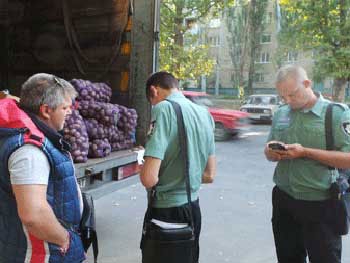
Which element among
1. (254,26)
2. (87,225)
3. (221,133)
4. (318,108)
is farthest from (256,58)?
(87,225)

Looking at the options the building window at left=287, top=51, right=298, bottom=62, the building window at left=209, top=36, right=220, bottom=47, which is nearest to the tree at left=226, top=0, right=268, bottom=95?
the building window at left=287, top=51, right=298, bottom=62

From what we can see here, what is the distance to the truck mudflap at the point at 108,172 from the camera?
10.9 ft

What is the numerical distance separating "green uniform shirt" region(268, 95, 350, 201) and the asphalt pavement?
163cm

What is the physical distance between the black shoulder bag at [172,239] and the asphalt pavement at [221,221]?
1640 mm

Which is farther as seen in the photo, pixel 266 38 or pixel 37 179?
pixel 266 38

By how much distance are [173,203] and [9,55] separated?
14.1 ft

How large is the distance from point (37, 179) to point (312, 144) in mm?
1680

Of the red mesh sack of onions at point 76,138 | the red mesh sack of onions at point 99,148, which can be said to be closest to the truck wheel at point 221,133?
the red mesh sack of onions at point 99,148

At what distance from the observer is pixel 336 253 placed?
2.49 metres

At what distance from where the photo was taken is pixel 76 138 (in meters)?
3.40

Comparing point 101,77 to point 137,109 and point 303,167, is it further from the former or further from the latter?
point 303,167

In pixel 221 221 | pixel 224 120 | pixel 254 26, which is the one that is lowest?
pixel 221 221

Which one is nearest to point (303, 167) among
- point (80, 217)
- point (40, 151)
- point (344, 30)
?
point (80, 217)

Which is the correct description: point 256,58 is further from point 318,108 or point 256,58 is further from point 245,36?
point 318,108
